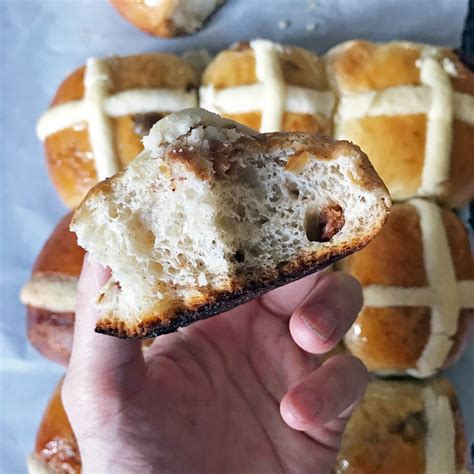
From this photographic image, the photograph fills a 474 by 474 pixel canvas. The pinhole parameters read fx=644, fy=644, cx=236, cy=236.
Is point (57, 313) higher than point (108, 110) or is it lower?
lower

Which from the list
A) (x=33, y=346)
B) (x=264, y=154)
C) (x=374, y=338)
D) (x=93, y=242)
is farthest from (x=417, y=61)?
(x=33, y=346)

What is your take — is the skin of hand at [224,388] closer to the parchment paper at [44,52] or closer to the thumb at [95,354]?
the thumb at [95,354]

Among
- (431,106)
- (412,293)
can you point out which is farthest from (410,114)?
(412,293)

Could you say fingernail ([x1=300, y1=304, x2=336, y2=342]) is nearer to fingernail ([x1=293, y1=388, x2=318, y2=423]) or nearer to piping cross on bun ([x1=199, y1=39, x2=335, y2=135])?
fingernail ([x1=293, y1=388, x2=318, y2=423])

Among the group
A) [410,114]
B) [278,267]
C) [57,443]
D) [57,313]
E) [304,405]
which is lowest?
[57,443]

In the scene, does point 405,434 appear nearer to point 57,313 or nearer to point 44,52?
point 57,313

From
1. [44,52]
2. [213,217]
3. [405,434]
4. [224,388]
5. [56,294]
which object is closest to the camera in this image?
[213,217]

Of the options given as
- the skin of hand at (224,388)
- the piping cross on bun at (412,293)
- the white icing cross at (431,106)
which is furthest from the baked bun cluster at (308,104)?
the skin of hand at (224,388)
